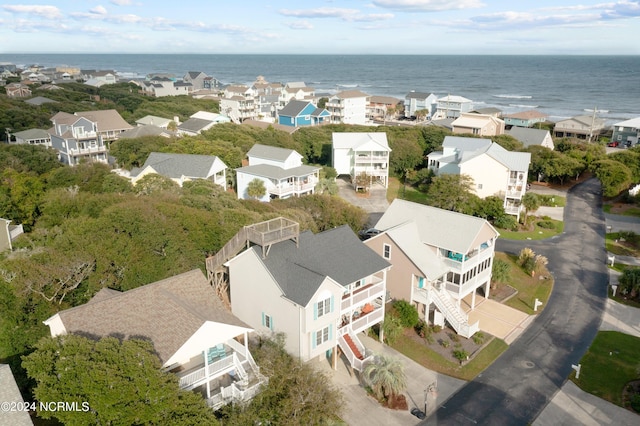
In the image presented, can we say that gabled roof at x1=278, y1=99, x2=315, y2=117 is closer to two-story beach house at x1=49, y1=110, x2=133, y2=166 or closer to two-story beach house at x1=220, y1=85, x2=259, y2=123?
two-story beach house at x1=220, y1=85, x2=259, y2=123

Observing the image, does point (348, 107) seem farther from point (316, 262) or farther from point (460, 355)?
point (460, 355)

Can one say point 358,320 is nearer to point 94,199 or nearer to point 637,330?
point 637,330

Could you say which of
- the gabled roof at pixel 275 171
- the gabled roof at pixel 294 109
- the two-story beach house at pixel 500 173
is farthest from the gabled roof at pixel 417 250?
the gabled roof at pixel 294 109

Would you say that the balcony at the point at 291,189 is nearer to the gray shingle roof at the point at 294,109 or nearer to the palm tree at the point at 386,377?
the palm tree at the point at 386,377

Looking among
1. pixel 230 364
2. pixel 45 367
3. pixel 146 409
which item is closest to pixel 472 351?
pixel 230 364

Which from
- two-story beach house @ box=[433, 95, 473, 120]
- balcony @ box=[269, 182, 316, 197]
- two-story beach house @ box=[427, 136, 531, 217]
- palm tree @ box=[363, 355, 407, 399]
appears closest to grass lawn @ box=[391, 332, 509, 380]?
palm tree @ box=[363, 355, 407, 399]

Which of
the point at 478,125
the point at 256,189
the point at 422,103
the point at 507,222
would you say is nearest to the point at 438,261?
the point at 507,222
